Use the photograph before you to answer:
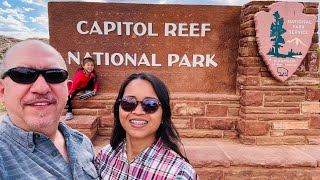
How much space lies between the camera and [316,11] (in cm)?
413

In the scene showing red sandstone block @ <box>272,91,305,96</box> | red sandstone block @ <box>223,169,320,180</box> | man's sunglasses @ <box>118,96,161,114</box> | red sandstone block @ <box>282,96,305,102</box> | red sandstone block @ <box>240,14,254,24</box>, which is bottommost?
red sandstone block @ <box>223,169,320,180</box>

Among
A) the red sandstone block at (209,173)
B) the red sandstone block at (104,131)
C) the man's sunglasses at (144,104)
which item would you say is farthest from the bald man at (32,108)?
the red sandstone block at (104,131)

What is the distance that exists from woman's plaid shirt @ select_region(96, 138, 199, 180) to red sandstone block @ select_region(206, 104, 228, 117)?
2.73m

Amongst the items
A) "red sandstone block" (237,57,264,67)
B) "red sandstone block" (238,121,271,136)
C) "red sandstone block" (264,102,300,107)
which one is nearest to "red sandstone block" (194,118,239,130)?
"red sandstone block" (238,121,271,136)

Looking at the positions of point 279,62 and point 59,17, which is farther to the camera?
point 59,17

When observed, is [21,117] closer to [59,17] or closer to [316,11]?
[59,17]

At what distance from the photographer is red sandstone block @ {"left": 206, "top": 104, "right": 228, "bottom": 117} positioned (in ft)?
14.5

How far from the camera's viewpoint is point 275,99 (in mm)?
4152

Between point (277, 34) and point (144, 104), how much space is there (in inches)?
123

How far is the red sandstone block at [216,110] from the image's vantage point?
14.5ft

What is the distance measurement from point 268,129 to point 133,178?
3138 millimetres

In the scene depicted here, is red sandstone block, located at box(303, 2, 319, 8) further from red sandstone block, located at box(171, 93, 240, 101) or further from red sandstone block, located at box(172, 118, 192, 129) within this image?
red sandstone block, located at box(172, 118, 192, 129)

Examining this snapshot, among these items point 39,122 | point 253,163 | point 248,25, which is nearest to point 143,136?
point 39,122

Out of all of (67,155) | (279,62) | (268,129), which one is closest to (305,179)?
(268,129)
